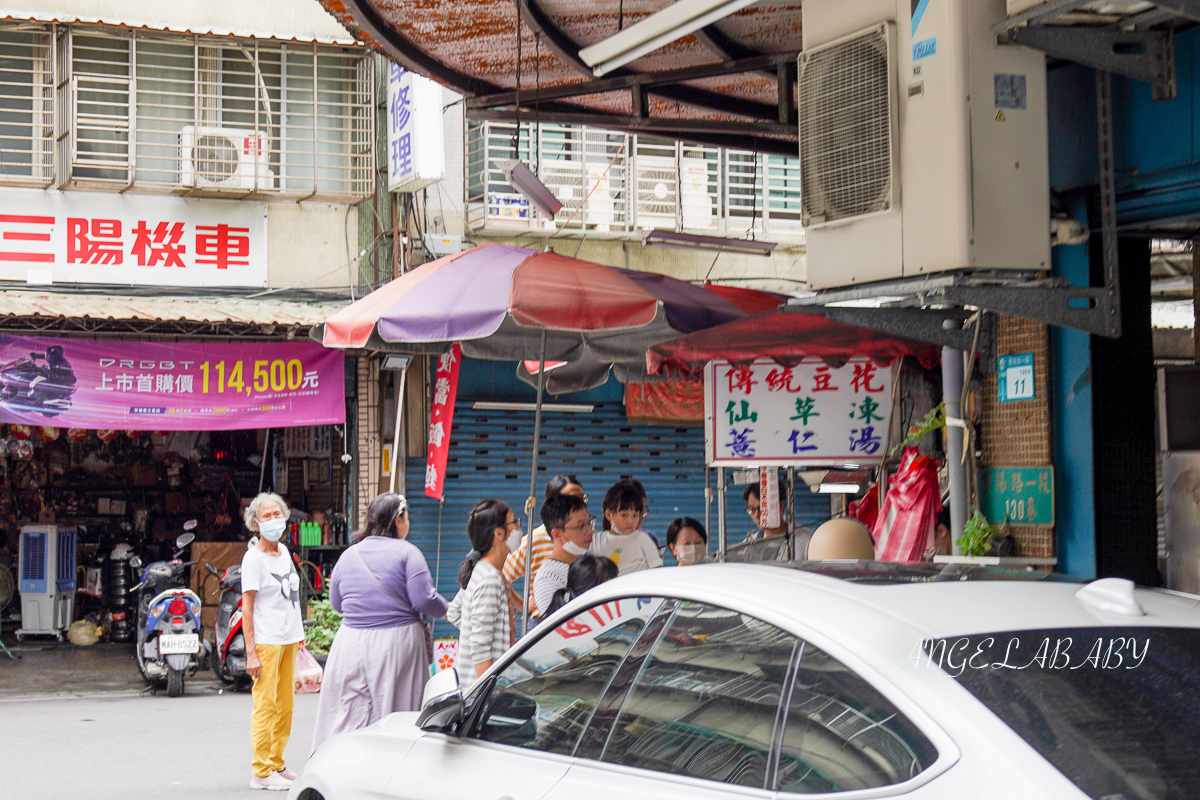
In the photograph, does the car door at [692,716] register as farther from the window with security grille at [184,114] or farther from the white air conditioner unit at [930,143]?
the window with security grille at [184,114]

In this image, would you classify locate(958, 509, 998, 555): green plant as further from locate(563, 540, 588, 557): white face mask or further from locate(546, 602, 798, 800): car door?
locate(546, 602, 798, 800): car door

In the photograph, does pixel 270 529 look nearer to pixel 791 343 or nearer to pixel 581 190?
pixel 791 343

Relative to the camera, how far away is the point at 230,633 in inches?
430

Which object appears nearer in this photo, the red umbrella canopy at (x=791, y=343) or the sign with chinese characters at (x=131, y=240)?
the red umbrella canopy at (x=791, y=343)

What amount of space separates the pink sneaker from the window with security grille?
258 inches

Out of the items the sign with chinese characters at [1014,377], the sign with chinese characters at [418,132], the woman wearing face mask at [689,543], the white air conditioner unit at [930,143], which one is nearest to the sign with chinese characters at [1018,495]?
the sign with chinese characters at [1014,377]

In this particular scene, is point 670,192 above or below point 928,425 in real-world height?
above

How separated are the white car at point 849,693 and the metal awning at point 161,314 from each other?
27.1ft

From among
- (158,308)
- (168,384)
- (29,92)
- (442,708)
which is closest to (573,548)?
(442,708)

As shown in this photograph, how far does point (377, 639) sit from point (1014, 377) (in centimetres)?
332

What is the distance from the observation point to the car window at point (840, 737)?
2.25m

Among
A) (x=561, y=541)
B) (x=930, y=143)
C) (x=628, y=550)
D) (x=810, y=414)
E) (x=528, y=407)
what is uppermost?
(x=930, y=143)

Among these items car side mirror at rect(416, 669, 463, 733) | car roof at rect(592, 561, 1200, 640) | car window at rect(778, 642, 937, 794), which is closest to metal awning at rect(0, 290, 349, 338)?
car side mirror at rect(416, 669, 463, 733)

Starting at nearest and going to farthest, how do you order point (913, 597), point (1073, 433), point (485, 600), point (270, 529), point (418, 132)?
point (913, 597)
point (1073, 433)
point (485, 600)
point (270, 529)
point (418, 132)
